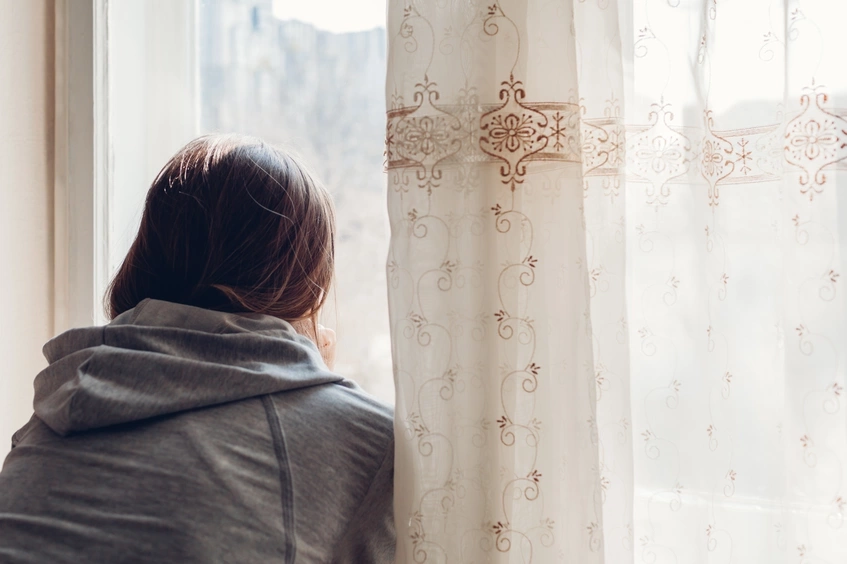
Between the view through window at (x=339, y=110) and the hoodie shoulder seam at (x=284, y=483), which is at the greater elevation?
the view through window at (x=339, y=110)

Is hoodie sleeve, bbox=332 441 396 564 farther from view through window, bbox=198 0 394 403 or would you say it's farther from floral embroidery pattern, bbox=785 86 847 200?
floral embroidery pattern, bbox=785 86 847 200

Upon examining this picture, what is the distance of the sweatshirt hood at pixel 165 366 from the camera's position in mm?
750

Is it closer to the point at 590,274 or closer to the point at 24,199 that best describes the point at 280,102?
the point at 24,199

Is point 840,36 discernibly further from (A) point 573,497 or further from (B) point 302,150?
(B) point 302,150

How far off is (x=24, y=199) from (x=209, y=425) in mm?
719

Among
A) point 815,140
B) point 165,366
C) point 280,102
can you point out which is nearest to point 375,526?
point 165,366

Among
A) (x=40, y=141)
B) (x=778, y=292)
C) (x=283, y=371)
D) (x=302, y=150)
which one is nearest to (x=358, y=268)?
(x=302, y=150)

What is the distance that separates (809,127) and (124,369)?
2.41ft

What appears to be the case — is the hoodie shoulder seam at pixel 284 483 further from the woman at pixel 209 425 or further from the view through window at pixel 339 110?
the view through window at pixel 339 110

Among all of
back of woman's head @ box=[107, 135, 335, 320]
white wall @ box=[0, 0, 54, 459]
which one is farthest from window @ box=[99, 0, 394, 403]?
back of woman's head @ box=[107, 135, 335, 320]

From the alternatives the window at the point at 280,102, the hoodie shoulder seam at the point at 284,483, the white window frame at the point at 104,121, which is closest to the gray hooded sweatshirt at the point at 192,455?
the hoodie shoulder seam at the point at 284,483

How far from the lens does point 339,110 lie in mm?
1246

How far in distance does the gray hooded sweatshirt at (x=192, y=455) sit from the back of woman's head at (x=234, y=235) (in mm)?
67

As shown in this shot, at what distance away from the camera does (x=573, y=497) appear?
76 cm
